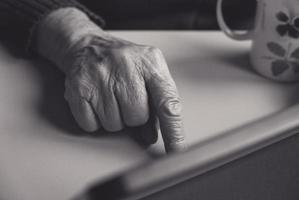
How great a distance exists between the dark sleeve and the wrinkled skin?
0.48 ft

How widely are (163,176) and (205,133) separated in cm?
27

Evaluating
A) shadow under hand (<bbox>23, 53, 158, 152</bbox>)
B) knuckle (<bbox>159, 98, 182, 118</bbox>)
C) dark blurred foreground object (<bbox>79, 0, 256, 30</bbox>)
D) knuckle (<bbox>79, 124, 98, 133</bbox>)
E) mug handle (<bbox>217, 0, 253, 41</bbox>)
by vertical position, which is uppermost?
mug handle (<bbox>217, 0, 253, 41</bbox>)

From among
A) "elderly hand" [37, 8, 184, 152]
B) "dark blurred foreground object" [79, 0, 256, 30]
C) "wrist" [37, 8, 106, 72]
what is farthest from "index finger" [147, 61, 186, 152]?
"dark blurred foreground object" [79, 0, 256, 30]

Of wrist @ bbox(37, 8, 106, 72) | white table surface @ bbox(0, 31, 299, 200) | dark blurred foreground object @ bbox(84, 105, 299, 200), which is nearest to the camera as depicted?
dark blurred foreground object @ bbox(84, 105, 299, 200)

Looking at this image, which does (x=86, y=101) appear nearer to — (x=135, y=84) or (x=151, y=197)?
(x=135, y=84)

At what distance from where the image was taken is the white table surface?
458mm

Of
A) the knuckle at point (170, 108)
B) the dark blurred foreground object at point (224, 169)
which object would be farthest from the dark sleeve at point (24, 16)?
the dark blurred foreground object at point (224, 169)

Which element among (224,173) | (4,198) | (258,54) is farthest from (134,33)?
(224,173)

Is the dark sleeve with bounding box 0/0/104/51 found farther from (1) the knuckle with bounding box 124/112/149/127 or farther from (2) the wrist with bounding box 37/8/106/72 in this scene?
(1) the knuckle with bounding box 124/112/149/127

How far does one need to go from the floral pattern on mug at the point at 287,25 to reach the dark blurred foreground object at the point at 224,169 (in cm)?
24

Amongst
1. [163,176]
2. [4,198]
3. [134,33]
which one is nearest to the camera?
[163,176]

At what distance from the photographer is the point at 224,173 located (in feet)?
0.91

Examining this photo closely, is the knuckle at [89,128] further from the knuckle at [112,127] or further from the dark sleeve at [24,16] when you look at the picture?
the dark sleeve at [24,16]

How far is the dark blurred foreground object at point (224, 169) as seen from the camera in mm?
244
